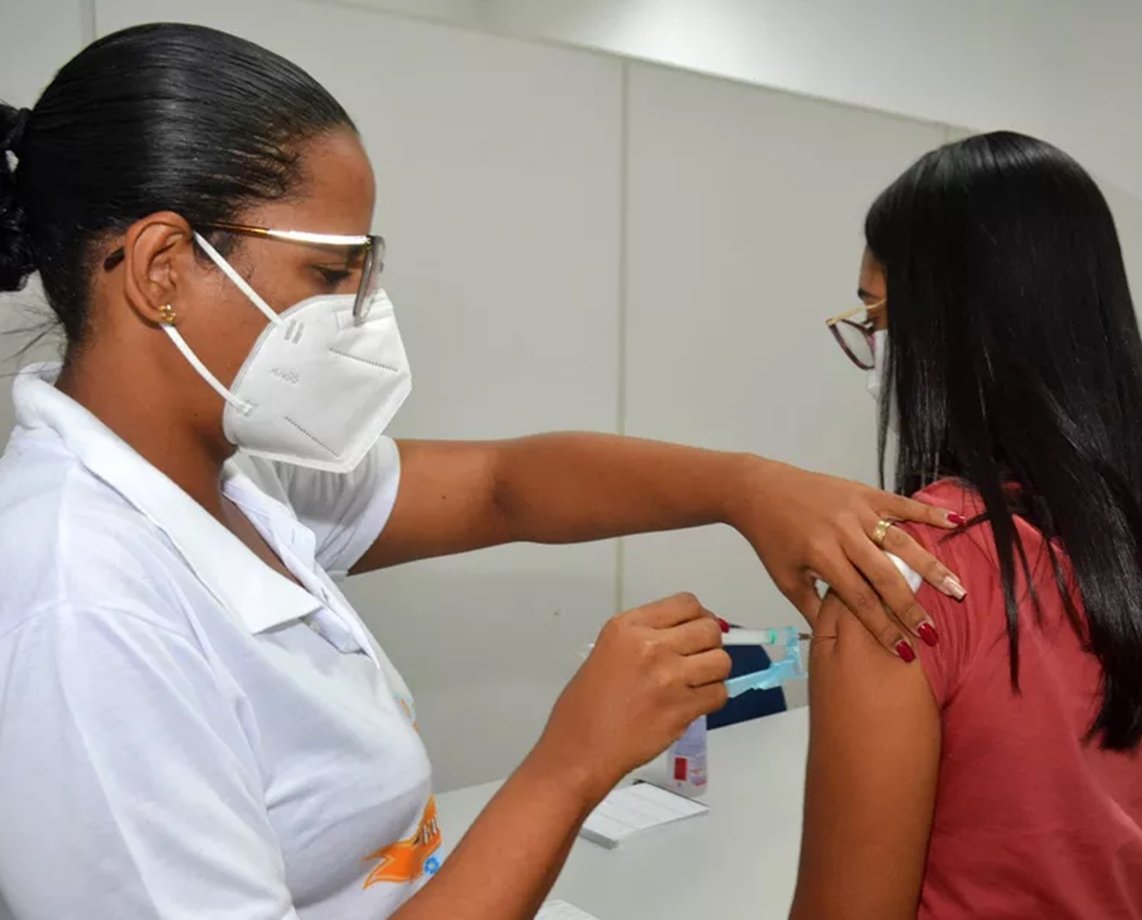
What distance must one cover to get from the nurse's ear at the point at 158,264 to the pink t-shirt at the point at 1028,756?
723 millimetres

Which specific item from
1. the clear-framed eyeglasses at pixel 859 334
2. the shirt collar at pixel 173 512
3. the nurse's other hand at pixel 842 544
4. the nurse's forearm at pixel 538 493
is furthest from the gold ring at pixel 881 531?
the shirt collar at pixel 173 512

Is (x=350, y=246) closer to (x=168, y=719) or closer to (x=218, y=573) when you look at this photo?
(x=218, y=573)

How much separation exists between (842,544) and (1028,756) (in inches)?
10.1

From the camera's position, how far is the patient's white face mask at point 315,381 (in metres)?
0.96

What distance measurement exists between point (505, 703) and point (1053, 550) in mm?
1860

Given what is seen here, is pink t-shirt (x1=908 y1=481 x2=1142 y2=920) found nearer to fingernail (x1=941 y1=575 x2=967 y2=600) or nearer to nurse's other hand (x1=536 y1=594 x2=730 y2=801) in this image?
fingernail (x1=941 y1=575 x2=967 y2=600)

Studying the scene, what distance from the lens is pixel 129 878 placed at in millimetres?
729

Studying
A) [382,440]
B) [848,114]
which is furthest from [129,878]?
[848,114]

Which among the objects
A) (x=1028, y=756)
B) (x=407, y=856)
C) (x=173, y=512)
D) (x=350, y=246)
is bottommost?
(x=407, y=856)

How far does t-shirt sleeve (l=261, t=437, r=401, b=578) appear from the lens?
1382 mm

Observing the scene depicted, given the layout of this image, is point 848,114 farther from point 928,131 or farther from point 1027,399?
point 1027,399

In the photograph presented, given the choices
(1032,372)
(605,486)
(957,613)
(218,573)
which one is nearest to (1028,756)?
(957,613)

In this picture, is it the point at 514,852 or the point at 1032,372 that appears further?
the point at 1032,372

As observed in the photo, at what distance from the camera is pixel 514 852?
85cm
